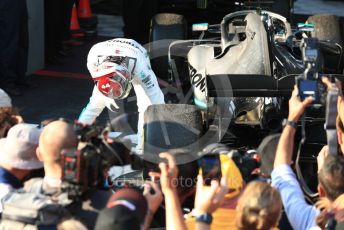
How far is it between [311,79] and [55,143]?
1.27 meters

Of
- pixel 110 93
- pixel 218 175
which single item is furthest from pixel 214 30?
pixel 218 175

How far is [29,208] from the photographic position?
3266 mm

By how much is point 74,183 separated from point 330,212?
44.0 inches

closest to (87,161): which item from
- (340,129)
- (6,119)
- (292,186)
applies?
(292,186)

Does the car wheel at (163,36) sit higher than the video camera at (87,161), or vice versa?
the video camera at (87,161)

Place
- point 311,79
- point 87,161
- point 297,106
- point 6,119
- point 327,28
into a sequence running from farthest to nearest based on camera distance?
point 327,28 → point 6,119 → point 311,79 → point 297,106 → point 87,161

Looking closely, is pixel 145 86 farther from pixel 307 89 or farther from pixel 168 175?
pixel 168 175

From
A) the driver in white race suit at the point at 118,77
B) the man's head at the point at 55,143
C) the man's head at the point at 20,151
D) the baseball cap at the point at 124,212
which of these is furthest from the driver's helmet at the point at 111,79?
the baseball cap at the point at 124,212

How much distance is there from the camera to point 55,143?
3502mm

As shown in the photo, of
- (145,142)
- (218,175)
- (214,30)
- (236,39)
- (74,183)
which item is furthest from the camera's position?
(214,30)

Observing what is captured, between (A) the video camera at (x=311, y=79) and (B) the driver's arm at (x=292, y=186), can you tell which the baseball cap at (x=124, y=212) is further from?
(A) the video camera at (x=311, y=79)

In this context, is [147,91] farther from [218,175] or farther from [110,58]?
[218,175]

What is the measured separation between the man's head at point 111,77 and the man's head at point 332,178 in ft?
7.80

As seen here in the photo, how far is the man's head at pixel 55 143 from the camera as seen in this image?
138 inches
